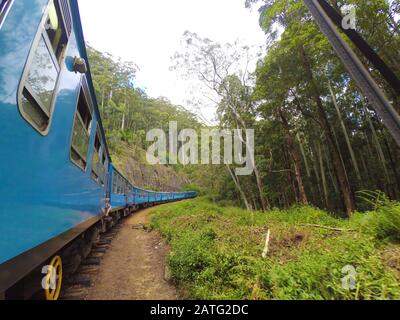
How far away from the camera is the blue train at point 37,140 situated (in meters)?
1.35

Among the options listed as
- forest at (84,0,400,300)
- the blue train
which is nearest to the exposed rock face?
forest at (84,0,400,300)

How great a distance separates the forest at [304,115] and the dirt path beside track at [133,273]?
476 cm

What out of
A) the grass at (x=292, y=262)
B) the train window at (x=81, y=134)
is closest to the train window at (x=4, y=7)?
the train window at (x=81, y=134)

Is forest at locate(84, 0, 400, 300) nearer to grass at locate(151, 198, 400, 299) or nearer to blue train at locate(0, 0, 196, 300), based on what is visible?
grass at locate(151, 198, 400, 299)

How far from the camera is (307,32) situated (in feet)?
25.4

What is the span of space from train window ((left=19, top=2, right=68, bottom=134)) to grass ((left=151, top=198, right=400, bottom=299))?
3097mm

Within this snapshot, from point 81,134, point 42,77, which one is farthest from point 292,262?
point 42,77

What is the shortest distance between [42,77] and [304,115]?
16.1m

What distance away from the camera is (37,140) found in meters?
1.77

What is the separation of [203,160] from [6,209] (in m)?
23.9

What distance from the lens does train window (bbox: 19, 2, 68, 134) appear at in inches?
62.4

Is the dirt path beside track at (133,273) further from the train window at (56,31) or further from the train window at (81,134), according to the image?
the train window at (56,31)

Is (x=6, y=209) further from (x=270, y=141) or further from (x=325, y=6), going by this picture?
(x=270, y=141)
